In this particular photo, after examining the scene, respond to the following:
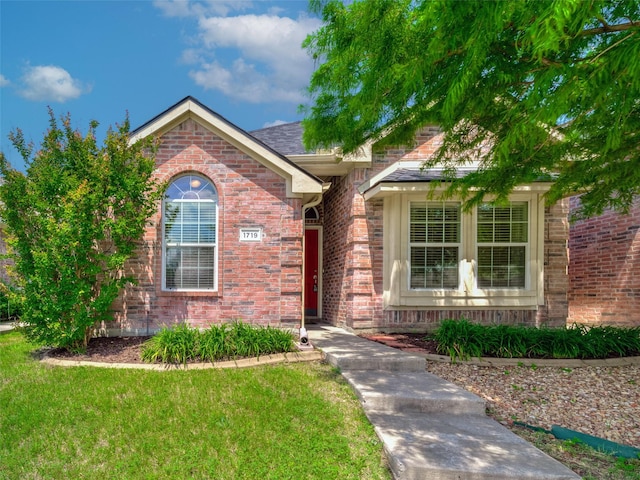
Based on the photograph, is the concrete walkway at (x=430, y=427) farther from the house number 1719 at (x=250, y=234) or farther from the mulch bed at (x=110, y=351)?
the mulch bed at (x=110, y=351)

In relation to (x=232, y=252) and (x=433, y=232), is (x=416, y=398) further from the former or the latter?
(x=433, y=232)

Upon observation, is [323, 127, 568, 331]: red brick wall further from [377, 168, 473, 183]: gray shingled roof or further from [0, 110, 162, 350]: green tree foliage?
[0, 110, 162, 350]: green tree foliage

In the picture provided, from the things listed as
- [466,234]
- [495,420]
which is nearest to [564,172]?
[466,234]

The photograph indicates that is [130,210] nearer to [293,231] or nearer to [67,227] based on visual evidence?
[67,227]

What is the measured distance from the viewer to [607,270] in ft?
34.0

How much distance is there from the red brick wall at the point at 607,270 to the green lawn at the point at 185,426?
853 cm

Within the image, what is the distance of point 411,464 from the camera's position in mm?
3225

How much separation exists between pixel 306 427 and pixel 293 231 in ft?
15.5

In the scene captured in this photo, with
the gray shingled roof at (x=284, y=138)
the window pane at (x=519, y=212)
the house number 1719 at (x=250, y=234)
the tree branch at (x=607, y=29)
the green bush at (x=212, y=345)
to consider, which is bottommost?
the green bush at (x=212, y=345)

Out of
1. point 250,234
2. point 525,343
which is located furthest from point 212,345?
point 525,343

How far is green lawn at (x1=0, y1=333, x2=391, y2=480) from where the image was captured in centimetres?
333

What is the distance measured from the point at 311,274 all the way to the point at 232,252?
423cm

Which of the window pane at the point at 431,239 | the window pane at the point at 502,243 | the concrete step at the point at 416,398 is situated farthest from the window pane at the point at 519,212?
the concrete step at the point at 416,398

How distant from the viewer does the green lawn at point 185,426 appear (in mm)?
3328
